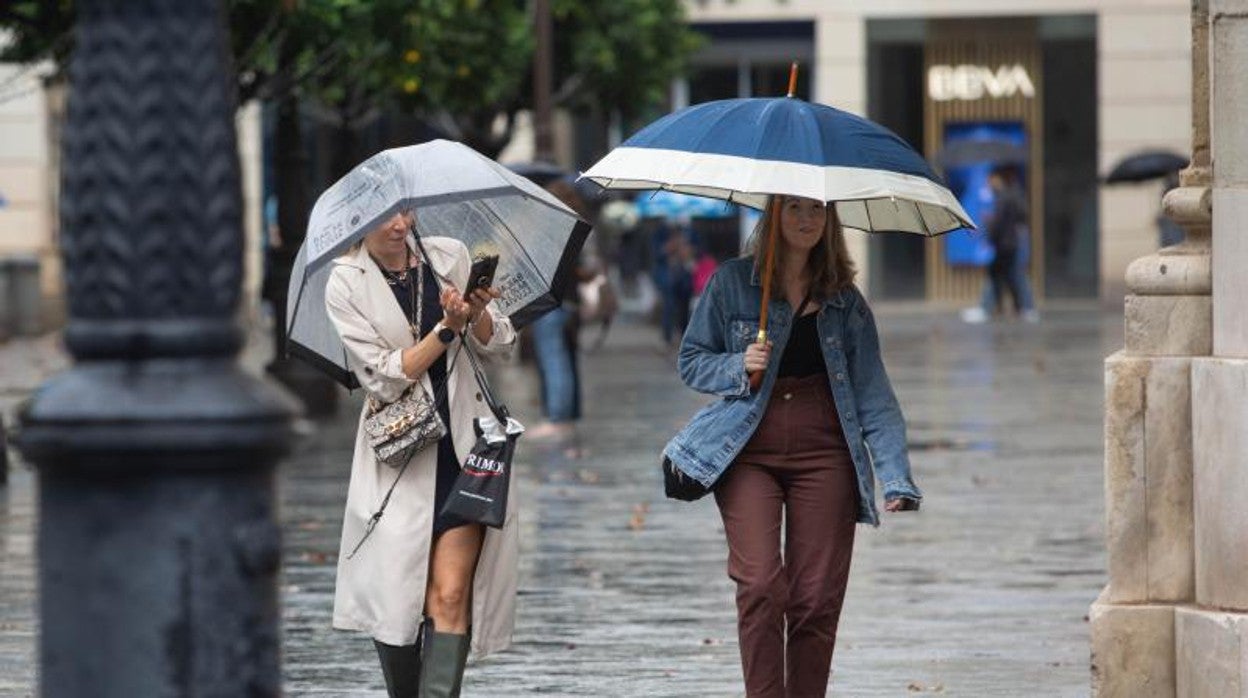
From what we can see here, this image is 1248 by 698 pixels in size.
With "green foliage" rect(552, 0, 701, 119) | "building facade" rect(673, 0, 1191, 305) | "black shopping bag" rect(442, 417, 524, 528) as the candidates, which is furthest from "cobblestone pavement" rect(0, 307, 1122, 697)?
"building facade" rect(673, 0, 1191, 305)

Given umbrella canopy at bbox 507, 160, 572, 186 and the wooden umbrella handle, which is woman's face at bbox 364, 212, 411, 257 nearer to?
the wooden umbrella handle

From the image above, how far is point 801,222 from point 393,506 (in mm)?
1300

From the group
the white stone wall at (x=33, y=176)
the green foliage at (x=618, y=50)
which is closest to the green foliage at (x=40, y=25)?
the green foliage at (x=618, y=50)

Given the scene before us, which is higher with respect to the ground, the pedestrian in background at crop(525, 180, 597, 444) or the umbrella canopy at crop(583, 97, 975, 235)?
the umbrella canopy at crop(583, 97, 975, 235)

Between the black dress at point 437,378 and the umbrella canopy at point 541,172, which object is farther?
the umbrella canopy at point 541,172

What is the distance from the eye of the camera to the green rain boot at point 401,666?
7.44 meters

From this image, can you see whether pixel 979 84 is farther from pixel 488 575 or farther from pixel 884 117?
pixel 488 575

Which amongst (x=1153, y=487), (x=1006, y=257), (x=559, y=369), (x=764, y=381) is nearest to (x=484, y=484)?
(x=764, y=381)

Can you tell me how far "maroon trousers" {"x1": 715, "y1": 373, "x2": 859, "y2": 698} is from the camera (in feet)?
24.8

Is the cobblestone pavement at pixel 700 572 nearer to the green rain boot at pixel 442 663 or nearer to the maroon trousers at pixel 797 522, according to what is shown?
the maroon trousers at pixel 797 522

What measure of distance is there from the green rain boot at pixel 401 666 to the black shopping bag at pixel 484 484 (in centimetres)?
38

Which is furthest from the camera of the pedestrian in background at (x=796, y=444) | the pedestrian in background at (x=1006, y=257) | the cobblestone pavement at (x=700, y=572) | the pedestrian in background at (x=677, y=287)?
the pedestrian in background at (x=1006, y=257)

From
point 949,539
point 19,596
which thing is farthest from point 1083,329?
point 19,596

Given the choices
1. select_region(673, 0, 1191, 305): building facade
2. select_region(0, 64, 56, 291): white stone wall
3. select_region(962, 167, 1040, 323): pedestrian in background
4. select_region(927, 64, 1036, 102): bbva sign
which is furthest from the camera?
select_region(927, 64, 1036, 102): bbva sign
